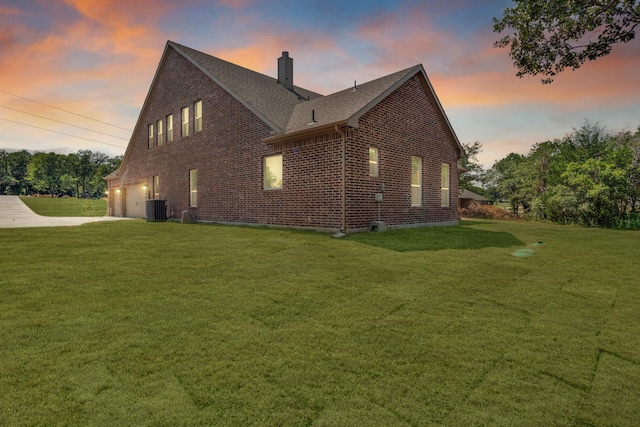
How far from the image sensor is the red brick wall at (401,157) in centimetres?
1101

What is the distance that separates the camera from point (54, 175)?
Result: 317 feet

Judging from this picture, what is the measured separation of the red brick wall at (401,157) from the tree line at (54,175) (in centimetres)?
10496

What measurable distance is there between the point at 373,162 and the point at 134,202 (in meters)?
20.0

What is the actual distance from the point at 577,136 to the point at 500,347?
4108cm

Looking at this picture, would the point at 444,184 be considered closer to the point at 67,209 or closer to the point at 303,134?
the point at 303,134

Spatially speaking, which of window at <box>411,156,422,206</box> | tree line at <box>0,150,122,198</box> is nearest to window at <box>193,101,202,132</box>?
window at <box>411,156,422,206</box>

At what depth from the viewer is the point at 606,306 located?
4.41m

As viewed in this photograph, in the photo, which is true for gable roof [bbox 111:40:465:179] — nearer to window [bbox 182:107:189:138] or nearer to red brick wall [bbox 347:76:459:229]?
red brick wall [bbox 347:76:459:229]

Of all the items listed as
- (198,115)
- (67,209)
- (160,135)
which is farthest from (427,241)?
(67,209)

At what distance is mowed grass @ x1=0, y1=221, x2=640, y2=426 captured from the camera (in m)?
2.09

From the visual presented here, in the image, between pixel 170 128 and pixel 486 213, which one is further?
pixel 486 213

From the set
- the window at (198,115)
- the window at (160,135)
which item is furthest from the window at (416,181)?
the window at (160,135)

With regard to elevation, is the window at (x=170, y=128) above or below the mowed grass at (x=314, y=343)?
above

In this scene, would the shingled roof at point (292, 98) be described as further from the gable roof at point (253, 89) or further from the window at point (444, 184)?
the window at point (444, 184)
